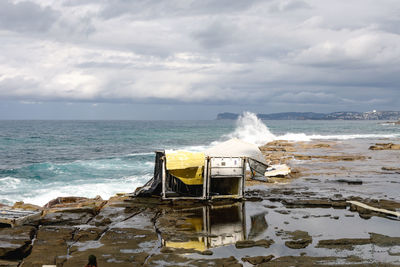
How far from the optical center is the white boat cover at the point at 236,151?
17047mm

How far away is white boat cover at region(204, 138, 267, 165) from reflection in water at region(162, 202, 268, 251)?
2231mm

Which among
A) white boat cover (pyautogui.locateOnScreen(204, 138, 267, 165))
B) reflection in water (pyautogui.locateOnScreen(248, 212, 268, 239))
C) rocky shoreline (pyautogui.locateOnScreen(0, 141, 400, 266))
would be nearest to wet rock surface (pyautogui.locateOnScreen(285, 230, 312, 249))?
rocky shoreline (pyautogui.locateOnScreen(0, 141, 400, 266))

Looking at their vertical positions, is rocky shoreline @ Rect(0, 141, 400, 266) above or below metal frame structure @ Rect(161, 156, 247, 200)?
below

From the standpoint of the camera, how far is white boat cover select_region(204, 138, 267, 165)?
17.0m

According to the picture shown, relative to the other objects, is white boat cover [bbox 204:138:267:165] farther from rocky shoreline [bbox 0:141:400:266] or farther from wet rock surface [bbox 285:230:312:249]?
wet rock surface [bbox 285:230:312:249]

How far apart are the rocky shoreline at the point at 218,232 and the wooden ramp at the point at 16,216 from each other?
160 mm

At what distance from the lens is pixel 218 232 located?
1262 cm

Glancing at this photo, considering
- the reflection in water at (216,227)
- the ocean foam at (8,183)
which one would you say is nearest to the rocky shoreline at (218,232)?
the reflection in water at (216,227)

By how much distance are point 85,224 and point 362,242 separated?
887cm

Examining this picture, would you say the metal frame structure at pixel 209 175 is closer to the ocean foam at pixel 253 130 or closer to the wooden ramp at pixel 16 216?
the wooden ramp at pixel 16 216

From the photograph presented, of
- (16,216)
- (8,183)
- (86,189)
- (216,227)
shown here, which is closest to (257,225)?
(216,227)

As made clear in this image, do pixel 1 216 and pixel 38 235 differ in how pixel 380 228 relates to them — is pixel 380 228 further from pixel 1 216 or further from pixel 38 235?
pixel 1 216

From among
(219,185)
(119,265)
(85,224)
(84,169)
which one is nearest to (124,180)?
(84,169)

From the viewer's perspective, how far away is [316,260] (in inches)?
393
